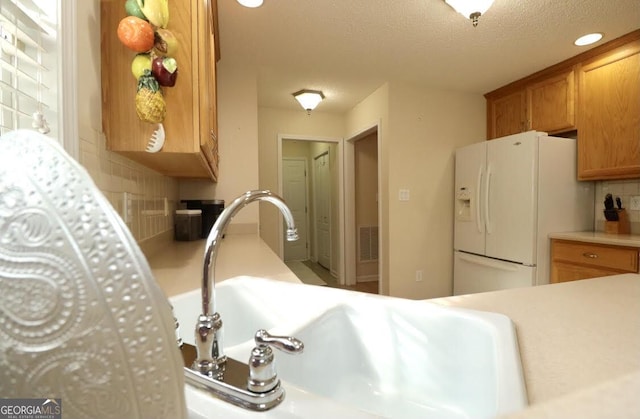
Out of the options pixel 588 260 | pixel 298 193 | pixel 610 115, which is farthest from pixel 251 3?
pixel 298 193

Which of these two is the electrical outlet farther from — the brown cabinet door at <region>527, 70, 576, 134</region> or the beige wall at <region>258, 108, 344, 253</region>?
the brown cabinet door at <region>527, 70, 576, 134</region>

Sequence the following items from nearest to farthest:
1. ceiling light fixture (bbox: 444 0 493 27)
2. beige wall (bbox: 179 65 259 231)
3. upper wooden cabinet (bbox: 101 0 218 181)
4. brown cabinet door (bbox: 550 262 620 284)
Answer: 1. upper wooden cabinet (bbox: 101 0 218 181)
2. ceiling light fixture (bbox: 444 0 493 27)
3. brown cabinet door (bbox: 550 262 620 284)
4. beige wall (bbox: 179 65 259 231)

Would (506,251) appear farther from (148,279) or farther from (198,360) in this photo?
(148,279)

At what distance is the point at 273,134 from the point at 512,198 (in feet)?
8.36

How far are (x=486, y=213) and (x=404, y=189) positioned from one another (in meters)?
0.75

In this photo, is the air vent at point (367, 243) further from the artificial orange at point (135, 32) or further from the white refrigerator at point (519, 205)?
the artificial orange at point (135, 32)

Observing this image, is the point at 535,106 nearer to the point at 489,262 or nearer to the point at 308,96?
the point at 489,262

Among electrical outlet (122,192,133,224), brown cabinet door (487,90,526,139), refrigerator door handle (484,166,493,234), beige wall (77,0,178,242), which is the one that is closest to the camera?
beige wall (77,0,178,242)

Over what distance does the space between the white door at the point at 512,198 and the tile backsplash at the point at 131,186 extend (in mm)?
2561

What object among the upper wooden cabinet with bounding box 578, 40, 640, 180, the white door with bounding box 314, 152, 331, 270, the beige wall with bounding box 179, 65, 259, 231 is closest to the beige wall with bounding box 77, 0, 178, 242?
the beige wall with bounding box 179, 65, 259, 231

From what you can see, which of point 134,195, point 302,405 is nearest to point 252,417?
point 302,405

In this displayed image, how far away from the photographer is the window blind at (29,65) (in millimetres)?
577

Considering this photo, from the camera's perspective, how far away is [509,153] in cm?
250

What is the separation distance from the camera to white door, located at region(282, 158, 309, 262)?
220 inches
